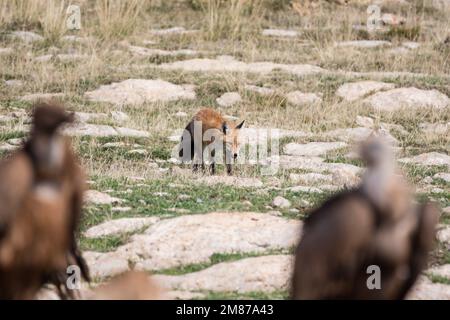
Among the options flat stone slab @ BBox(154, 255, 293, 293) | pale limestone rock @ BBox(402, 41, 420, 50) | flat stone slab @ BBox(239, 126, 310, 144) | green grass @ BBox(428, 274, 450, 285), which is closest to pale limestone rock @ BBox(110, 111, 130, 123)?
flat stone slab @ BBox(239, 126, 310, 144)

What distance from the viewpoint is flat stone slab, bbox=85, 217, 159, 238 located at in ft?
29.1

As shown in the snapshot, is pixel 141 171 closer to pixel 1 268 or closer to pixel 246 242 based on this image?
pixel 246 242

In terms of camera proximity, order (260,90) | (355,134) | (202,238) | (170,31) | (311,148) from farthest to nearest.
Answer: (170,31) → (260,90) → (355,134) → (311,148) → (202,238)

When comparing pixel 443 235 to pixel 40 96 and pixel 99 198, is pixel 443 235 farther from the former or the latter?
pixel 40 96

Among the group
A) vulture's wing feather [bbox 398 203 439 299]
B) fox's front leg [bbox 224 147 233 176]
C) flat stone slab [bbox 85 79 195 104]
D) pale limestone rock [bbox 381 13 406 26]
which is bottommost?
pale limestone rock [bbox 381 13 406 26]

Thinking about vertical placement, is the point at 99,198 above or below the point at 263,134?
above

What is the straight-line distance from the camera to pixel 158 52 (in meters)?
20.0

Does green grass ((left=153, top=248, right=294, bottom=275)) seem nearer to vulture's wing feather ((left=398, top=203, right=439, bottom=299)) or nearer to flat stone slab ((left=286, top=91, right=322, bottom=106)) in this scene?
vulture's wing feather ((left=398, top=203, right=439, bottom=299))

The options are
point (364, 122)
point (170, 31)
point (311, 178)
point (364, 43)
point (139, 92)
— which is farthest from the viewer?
point (170, 31)

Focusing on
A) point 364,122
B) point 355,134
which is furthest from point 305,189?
point 364,122

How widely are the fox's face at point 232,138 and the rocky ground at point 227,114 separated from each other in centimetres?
50

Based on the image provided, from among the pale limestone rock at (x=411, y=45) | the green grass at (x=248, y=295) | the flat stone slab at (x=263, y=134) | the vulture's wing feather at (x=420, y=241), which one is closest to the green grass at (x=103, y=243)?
the green grass at (x=248, y=295)

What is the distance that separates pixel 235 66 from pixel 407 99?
3.47 metres

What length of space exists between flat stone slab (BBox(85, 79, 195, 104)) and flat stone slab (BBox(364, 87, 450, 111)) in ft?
9.64
